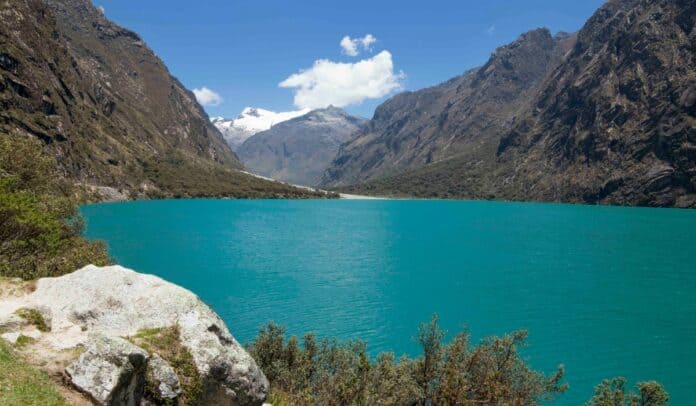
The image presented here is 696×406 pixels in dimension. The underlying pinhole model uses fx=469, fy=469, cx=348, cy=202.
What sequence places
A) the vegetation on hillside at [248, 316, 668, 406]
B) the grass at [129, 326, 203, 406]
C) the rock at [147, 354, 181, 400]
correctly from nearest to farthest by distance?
the rock at [147, 354, 181, 400]
the grass at [129, 326, 203, 406]
the vegetation on hillside at [248, 316, 668, 406]

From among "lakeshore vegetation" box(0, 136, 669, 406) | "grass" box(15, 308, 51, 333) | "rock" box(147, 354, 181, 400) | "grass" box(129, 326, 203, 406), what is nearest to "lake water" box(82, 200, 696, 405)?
"lakeshore vegetation" box(0, 136, 669, 406)

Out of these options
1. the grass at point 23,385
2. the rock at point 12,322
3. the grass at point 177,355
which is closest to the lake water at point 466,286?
the grass at point 177,355

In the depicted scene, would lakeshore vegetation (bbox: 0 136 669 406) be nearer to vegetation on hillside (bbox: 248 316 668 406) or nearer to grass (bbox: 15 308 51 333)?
vegetation on hillside (bbox: 248 316 668 406)

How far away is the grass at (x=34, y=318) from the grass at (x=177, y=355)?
403 centimetres

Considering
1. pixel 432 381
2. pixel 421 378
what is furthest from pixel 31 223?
pixel 432 381

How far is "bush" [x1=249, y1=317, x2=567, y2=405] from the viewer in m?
32.2

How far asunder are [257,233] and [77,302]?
149 m

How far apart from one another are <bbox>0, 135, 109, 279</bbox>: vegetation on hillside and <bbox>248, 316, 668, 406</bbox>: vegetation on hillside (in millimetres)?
22410

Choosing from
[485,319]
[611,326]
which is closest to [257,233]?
[485,319]

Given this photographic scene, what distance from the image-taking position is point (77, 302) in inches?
968

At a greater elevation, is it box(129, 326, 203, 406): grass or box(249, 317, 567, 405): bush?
box(129, 326, 203, 406): grass

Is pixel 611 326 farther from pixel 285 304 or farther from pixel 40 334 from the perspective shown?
pixel 40 334

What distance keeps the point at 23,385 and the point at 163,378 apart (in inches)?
230

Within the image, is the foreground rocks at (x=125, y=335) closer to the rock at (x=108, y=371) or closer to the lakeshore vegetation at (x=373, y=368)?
the rock at (x=108, y=371)
